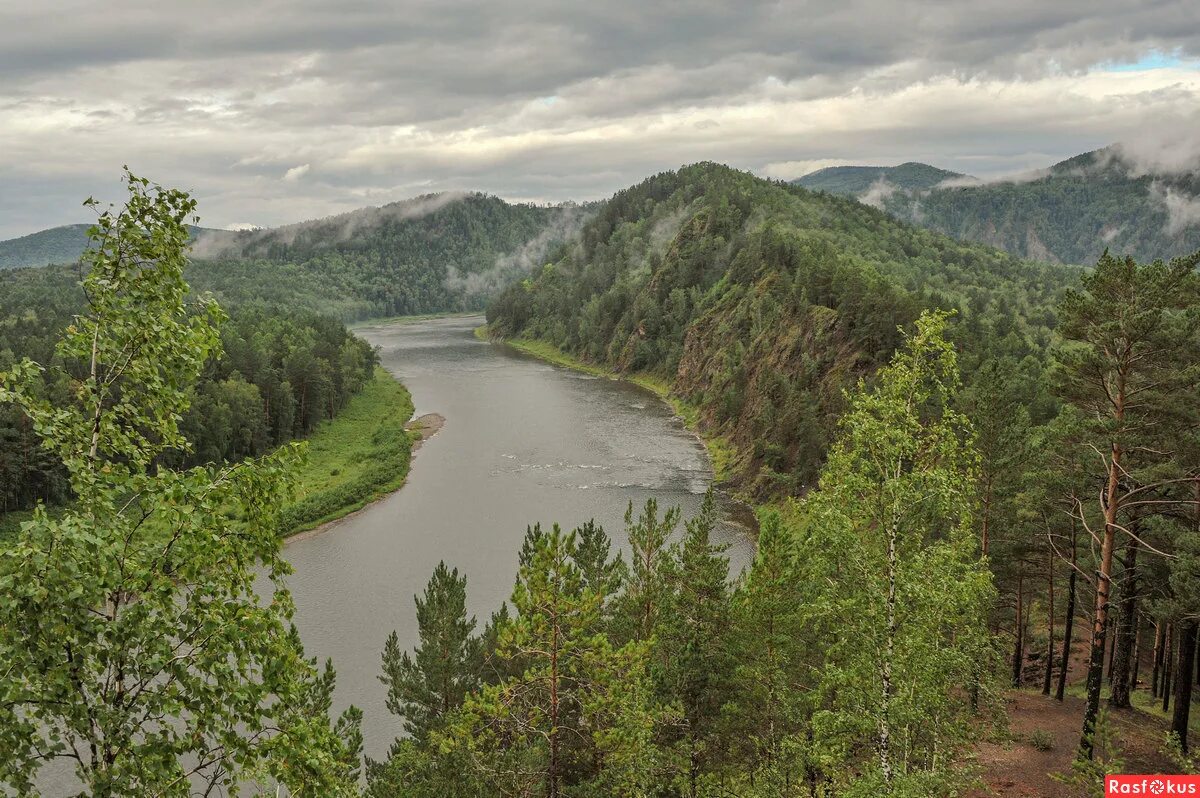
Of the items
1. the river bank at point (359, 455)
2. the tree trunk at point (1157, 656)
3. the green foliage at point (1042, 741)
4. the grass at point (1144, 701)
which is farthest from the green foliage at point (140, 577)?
the river bank at point (359, 455)

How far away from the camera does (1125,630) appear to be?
3180 centimetres

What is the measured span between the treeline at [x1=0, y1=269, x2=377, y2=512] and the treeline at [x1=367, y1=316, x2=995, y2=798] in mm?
39221

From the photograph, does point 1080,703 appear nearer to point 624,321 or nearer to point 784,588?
point 784,588

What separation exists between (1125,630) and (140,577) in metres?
35.6

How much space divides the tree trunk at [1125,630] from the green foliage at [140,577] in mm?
28580

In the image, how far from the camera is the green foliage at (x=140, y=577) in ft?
25.2

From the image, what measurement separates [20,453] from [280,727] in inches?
3103

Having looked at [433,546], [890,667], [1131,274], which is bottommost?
[433,546]

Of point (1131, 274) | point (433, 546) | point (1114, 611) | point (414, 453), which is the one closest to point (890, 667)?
point (1131, 274)

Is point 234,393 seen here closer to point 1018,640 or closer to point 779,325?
point 779,325

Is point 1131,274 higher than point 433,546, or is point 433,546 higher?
point 1131,274

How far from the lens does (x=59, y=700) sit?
792 centimetres

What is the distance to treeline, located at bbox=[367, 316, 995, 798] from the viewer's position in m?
17.6

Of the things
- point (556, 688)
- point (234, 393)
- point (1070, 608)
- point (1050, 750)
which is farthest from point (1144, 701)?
point (234, 393)
